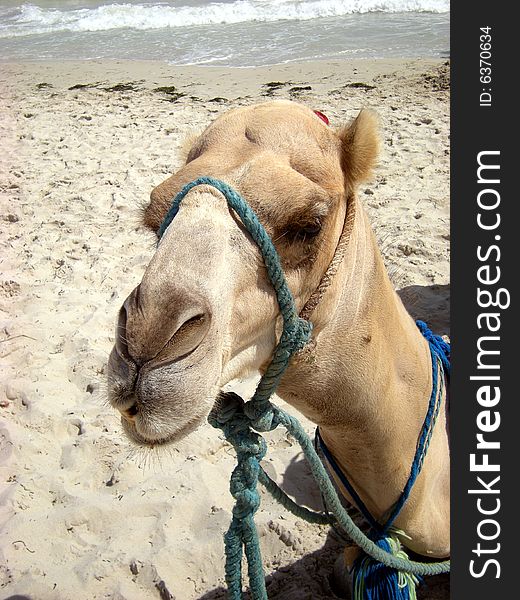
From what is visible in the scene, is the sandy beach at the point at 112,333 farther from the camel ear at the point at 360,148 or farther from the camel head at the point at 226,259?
the camel ear at the point at 360,148

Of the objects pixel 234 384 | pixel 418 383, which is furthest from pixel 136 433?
pixel 234 384

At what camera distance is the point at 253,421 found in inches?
68.4

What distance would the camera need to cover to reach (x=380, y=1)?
17516mm

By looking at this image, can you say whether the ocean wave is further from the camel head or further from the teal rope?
the teal rope

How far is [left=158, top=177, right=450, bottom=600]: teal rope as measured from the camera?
154 centimetres

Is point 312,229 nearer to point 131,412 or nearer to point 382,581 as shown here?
point 131,412

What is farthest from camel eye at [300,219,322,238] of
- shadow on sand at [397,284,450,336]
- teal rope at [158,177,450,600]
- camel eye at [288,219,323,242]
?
shadow on sand at [397,284,450,336]

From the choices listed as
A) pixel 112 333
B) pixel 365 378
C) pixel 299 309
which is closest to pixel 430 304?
pixel 112 333

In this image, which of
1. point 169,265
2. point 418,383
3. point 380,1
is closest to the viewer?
point 169,265

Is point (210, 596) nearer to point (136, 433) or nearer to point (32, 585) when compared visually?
point (32, 585)

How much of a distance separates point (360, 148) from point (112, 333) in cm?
294

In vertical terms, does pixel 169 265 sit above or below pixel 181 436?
above

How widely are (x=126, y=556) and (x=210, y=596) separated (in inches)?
16.6

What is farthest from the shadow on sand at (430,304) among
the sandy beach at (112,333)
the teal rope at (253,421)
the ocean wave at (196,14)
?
the ocean wave at (196,14)
